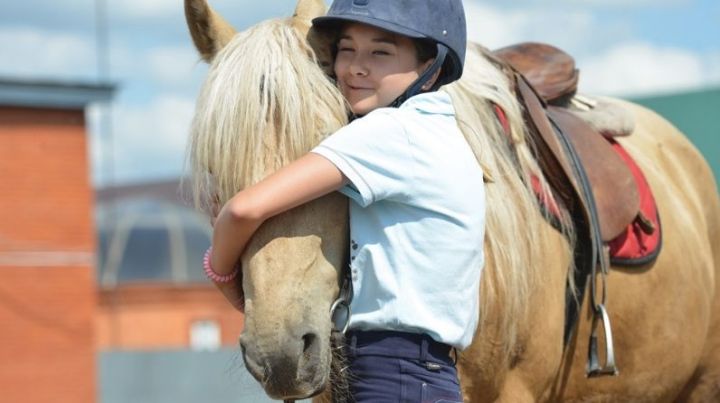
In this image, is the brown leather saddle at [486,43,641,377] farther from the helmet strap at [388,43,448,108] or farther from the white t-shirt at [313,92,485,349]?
the white t-shirt at [313,92,485,349]

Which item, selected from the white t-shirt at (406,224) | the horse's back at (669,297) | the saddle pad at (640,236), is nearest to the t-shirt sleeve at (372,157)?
the white t-shirt at (406,224)

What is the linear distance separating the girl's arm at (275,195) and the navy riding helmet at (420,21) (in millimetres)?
370

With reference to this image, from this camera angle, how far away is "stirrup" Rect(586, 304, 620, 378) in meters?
4.73

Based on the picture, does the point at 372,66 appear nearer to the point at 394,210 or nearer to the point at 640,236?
the point at 394,210

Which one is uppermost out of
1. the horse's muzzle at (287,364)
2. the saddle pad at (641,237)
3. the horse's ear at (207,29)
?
the horse's ear at (207,29)

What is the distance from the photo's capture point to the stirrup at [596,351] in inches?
186

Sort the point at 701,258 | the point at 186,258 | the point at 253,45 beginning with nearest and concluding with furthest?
the point at 253,45 < the point at 701,258 < the point at 186,258

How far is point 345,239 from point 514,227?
0.90 meters

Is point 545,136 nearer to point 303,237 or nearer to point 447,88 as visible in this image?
point 447,88

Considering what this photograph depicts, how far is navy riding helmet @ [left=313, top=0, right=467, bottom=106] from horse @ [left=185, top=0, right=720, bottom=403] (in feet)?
0.56

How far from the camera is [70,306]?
2700 cm

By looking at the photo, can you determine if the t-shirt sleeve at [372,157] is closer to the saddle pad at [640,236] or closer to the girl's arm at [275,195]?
the girl's arm at [275,195]

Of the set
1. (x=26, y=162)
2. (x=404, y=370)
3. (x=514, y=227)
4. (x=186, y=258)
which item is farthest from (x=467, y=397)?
(x=186, y=258)

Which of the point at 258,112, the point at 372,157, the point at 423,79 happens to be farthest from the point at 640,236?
the point at 258,112
